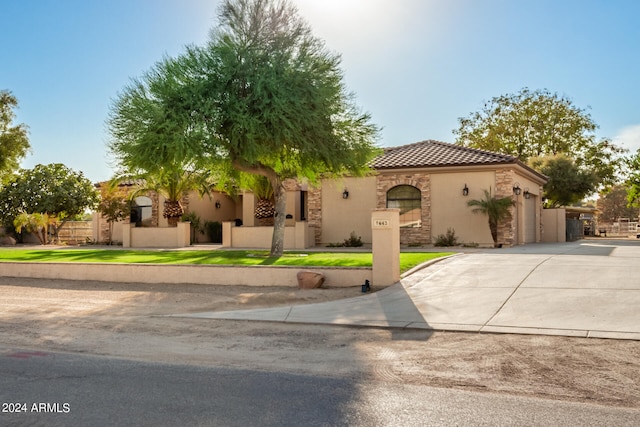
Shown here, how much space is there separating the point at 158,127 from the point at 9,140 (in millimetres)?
25742

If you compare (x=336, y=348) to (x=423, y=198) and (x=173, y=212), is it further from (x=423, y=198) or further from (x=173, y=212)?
(x=173, y=212)

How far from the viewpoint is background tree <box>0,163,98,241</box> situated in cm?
3005

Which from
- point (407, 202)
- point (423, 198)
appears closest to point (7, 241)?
point (407, 202)

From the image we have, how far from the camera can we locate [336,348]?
25.2 ft

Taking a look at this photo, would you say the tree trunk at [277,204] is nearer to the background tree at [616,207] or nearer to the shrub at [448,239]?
the shrub at [448,239]

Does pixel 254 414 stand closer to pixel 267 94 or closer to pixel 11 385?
pixel 11 385

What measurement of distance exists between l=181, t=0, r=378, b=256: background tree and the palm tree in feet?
22.7

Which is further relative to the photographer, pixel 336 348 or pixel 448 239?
pixel 448 239

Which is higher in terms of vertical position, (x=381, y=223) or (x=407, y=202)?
(x=407, y=202)

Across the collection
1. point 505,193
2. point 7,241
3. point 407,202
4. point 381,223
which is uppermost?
point 505,193

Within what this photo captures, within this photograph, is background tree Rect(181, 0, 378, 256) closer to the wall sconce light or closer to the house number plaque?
the house number plaque

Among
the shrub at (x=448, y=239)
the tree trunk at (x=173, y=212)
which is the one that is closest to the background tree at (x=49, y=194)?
the tree trunk at (x=173, y=212)

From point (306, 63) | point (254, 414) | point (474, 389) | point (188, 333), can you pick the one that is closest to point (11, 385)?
point (254, 414)

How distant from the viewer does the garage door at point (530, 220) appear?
25967 mm
